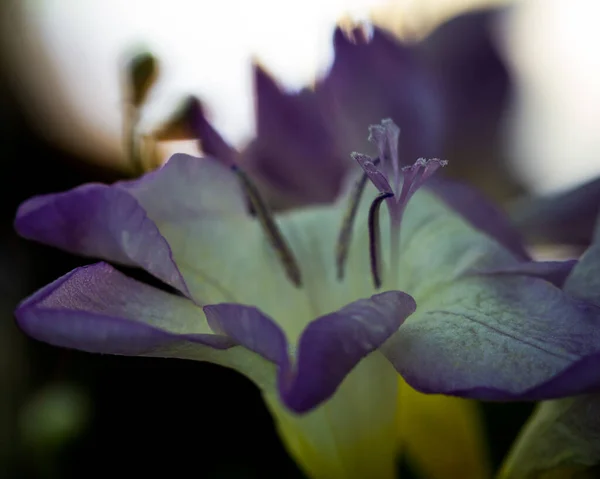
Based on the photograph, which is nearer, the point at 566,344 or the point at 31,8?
the point at 566,344

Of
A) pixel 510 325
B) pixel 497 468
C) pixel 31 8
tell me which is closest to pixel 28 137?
pixel 31 8

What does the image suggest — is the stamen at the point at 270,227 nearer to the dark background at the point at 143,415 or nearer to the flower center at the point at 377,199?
the flower center at the point at 377,199

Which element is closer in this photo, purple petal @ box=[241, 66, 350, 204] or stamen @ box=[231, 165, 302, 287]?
stamen @ box=[231, 165, 302, 287]

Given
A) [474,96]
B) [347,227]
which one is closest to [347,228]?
[347,227]

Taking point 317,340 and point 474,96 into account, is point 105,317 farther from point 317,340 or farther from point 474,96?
point 474,96

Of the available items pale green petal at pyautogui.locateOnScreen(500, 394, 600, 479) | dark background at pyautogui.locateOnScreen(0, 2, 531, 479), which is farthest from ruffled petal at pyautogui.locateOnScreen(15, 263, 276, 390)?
dark background at pyautogui.locateOnScreen(0, 2, 531, 479)

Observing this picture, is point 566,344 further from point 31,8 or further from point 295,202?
point 31,8

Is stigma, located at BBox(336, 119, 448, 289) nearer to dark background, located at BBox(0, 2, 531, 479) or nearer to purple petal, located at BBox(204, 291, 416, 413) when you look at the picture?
purple petal, located at BBox(204, 291, 416, 413)

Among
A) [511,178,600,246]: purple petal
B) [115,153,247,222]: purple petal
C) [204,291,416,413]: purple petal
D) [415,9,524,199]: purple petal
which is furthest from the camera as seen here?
[415,9,524,199]: purple petal

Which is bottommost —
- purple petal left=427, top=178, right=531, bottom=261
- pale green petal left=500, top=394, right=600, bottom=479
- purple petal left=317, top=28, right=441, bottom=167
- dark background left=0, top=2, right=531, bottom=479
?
dark background left=0, top=2, right=531, bottom=479
